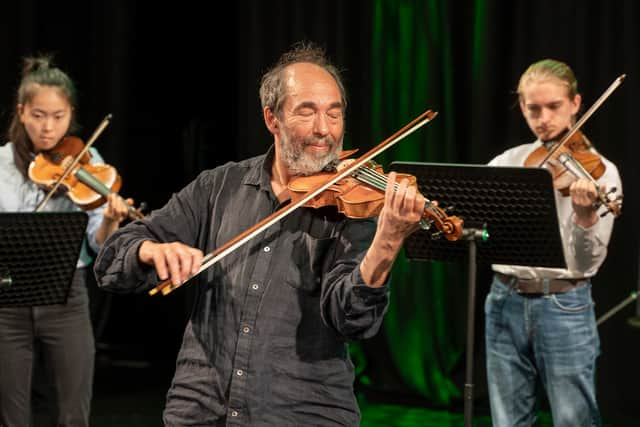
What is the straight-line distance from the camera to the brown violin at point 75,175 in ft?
11.5

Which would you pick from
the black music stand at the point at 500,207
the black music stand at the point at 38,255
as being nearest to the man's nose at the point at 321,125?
the black music stand at the point at 500,207

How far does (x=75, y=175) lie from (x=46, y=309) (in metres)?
0.54

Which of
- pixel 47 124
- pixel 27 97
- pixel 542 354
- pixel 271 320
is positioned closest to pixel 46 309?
pixel 47 124

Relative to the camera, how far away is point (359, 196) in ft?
7.25

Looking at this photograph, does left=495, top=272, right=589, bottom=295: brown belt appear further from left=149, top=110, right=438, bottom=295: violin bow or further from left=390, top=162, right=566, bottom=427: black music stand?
left=149, top=110, right=438, bottom=295: violin bow

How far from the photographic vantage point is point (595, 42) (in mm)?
4730

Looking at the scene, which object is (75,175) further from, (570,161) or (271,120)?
(570,161)

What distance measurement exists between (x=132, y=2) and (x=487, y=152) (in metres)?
2.50

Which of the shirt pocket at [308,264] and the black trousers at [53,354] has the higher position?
the shirt pocket at [308,264]

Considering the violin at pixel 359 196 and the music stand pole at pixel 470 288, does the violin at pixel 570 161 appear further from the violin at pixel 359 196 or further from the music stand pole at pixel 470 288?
the violin at pixel 359 196

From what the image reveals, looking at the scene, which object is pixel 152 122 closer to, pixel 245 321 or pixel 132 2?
pixel 132 2

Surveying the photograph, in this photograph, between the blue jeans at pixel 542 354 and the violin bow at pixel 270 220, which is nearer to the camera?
the violin bow at pixel 270 220

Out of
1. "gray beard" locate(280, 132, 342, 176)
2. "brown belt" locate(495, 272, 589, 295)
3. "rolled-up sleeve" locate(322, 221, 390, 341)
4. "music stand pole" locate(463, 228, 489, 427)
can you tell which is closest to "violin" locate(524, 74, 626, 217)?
"brown belt" locate(495, 272, 589, 295)

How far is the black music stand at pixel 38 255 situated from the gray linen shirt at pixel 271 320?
73cm
